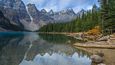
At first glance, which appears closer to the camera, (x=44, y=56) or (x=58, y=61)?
(x=58, y=61)

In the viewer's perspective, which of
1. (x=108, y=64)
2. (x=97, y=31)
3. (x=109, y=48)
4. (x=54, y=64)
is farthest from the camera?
(x=97, y=31)

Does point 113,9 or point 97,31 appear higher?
point 113,9

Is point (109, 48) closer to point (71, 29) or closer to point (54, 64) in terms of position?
point (54, 64)

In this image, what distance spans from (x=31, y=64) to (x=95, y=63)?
366 inches

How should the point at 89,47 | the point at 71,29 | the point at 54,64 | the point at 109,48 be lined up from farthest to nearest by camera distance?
the point at 71,29, the point at 89,47, the point at 109,48, the point at 54,64

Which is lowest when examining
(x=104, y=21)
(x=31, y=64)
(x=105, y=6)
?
(x=31, y=64)

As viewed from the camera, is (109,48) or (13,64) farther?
(109,48)

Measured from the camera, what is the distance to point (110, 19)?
81.8 metres

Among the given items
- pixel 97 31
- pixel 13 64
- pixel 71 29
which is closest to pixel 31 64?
pixel 13 64

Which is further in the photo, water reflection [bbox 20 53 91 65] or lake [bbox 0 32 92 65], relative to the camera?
lake [bbox 0 32 92 65]

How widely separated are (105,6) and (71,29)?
4203 inches

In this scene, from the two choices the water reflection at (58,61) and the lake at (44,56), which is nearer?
the water reflection at (58,61)

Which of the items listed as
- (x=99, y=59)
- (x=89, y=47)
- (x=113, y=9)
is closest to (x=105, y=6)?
(x=113, y=9)

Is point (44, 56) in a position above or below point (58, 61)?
below
